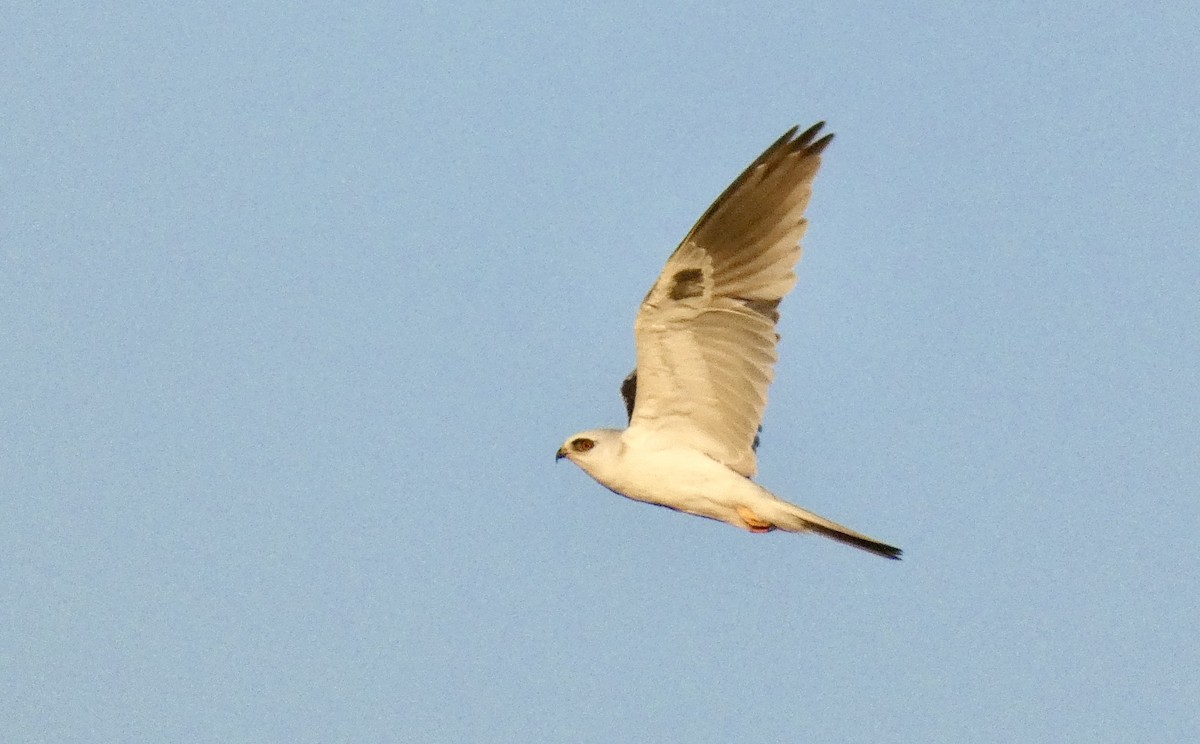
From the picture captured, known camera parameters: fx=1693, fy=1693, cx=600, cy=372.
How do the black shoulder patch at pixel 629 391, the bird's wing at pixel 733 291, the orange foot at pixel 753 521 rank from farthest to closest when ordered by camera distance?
the black shoulder patch at pixel 629 391, the orange foot at pixel 753 521, the bird's wing at pixel 733 291

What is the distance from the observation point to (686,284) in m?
9.40

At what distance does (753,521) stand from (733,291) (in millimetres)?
1410

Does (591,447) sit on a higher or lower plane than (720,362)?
lower

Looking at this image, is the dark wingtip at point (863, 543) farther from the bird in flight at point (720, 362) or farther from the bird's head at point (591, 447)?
the bird's head at point (591, 447)

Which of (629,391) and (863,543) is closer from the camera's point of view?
(863,543)

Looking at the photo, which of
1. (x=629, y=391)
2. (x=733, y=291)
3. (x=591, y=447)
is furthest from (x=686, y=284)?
(x=629, y=391)

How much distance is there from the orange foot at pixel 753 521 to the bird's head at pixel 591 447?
32.2 inches

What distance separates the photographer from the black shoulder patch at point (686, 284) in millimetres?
9367

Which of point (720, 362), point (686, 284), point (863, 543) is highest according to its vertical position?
point (686, 284)

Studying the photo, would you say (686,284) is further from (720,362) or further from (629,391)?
(629,391)

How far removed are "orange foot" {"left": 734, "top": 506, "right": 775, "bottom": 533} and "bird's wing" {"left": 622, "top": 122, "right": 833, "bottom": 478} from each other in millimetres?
582

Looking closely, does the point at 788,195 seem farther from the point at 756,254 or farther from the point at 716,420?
the point at 716,420

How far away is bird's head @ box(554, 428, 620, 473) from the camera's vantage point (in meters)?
10.1

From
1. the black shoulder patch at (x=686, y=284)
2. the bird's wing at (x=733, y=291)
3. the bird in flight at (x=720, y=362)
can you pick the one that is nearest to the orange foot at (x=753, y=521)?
the bird in flight at (x=720, y=362)
